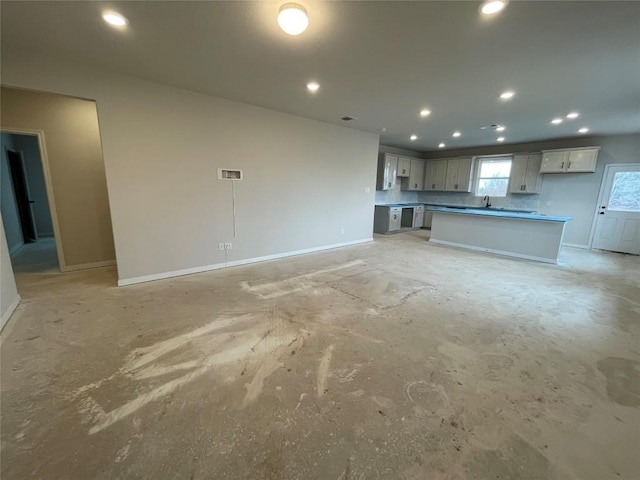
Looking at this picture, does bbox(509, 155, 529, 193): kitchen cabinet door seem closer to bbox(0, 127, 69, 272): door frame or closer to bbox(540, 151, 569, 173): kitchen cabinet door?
bbox(540, 151, 569, 173): kitchen cabinet door

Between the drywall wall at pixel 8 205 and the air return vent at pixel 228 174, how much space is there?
14.1 feet

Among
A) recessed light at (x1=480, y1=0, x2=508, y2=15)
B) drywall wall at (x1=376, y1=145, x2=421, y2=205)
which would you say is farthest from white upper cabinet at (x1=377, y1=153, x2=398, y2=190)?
recessed light at (x1=480, y1=0, x2=508, y2=15)

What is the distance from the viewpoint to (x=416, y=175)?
9.19 metres

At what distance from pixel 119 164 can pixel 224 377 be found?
10.2ft

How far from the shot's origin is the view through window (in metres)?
7.80

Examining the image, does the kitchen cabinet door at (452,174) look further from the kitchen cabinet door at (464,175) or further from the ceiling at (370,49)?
the ceiling at (370,49)

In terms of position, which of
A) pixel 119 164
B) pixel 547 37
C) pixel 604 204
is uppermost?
pixel 547 37

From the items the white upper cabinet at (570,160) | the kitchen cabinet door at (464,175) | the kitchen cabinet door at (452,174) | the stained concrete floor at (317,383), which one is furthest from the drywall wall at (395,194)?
the stained concrete floor at (317,383)

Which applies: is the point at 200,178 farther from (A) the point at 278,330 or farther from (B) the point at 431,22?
(B) the point at 431,22

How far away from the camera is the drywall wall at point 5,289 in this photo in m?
2.57

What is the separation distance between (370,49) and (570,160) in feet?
22.2

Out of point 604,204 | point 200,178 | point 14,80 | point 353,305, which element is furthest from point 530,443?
point 604,204

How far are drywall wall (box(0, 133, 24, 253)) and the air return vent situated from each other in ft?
14.1

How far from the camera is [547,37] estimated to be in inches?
90.6
